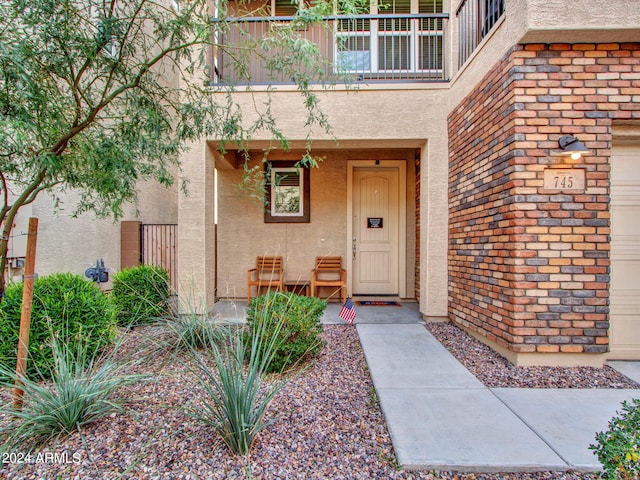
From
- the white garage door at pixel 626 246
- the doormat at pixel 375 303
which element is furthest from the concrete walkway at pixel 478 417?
the doormat at pixel 375 303

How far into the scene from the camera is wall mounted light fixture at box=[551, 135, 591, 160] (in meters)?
3.04

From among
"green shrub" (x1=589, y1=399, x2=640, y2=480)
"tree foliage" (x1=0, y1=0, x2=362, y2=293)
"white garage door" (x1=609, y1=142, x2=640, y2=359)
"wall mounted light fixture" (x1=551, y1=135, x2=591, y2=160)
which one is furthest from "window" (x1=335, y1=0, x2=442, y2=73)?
"green shrub" (x1=589, y1=399, x2=640, y2=480)

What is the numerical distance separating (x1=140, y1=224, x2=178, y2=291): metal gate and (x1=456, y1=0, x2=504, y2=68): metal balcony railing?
608cm

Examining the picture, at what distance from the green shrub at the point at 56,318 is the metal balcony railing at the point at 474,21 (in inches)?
209

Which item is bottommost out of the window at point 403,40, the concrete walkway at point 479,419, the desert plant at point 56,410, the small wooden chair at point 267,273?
the concrete walkway at point 479,419

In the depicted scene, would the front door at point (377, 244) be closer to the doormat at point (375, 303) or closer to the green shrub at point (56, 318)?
the doormat at point (375, 303)

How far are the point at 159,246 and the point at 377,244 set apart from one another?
4519mm

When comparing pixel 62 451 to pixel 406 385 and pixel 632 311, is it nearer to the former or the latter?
pixel 406 385

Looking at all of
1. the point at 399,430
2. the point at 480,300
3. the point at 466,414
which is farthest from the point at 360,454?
the point at 480,300

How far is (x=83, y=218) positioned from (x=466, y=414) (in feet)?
21.1

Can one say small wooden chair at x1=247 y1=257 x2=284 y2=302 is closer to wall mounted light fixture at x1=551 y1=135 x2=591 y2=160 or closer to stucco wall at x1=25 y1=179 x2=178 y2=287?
stucco wall at x1=25 y1=179 x2=178 y2=287

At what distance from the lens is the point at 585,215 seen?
10.4 feet

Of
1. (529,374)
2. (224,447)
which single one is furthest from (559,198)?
(224,447)

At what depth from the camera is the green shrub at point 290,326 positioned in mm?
3051
